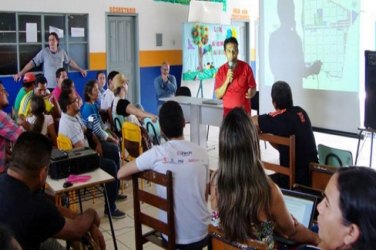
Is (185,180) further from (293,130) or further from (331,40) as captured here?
(331,40)

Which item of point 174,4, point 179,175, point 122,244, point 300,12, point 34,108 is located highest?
point 174,4

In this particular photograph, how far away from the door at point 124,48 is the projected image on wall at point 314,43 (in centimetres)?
343

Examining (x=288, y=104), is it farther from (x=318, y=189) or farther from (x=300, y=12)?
(x=300, y=12)

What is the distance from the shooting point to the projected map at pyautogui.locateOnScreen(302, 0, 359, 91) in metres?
4.82

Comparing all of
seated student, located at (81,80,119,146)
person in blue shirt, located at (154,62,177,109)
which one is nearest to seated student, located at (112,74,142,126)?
seated student, located at (81,80,119,146)

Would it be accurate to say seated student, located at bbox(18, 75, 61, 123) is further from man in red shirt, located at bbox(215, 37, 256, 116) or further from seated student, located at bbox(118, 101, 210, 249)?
seated student, located at bbox(118, 101, 210, 249)

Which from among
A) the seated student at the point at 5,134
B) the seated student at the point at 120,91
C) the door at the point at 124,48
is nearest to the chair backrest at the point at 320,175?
the seated student at the point at 5,134

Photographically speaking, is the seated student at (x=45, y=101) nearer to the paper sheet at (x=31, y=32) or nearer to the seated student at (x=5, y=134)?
the seated student at (x=5, y=134)

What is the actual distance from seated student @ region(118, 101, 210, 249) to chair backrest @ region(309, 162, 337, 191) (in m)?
0.62

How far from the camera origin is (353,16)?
4.76 metres

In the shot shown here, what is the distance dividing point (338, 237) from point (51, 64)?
6.52m

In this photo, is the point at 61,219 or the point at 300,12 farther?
the point at 300,12

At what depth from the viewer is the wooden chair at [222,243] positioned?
5.51 feet

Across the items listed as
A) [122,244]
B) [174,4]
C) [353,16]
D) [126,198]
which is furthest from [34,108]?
[174,4]
